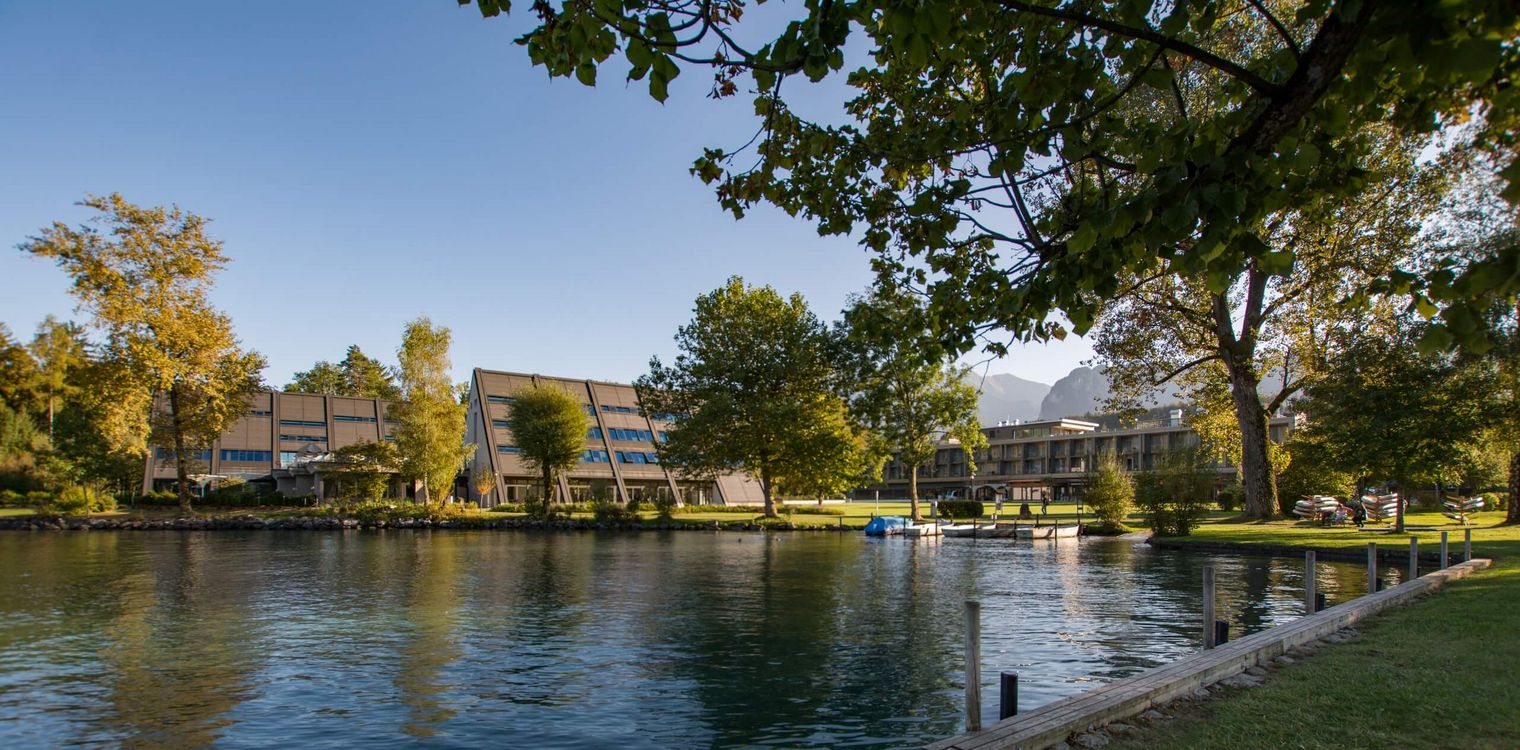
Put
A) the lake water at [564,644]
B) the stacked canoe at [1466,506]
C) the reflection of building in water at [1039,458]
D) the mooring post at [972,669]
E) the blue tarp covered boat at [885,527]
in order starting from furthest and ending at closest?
the reflection of building in water at [1039,458], the stacked canoe at [1466,506], the blue tarp covered boat at [885,527], the lake water at [564,644], the mooring post at [972,669]

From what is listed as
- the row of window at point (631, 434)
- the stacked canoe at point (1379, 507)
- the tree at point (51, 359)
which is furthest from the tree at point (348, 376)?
the stacked canoe at point (1379, 507)

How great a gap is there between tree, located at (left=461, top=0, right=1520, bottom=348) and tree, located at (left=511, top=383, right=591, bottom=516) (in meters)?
49.5

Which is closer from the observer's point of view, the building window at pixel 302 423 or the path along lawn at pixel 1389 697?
the path along lawn at pixel 1389 697

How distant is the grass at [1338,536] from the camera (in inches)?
950

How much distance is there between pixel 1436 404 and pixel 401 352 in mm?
55918

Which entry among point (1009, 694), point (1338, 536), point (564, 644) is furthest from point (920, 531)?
point (1009, 694)

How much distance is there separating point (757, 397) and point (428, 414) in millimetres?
21936

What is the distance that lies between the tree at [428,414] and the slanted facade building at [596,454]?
736 cm

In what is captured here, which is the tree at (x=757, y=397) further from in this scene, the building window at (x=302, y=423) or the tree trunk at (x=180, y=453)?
the building window at (x=302, y=423)

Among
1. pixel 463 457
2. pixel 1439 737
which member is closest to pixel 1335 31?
pixel 1439 737

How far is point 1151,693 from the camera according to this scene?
788cm

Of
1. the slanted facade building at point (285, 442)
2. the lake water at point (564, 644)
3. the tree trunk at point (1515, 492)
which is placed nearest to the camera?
the lake water at point (564, 644)

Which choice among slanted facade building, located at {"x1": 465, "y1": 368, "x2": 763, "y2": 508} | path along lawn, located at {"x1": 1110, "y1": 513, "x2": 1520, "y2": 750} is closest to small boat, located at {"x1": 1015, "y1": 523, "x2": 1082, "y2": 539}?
slanted facade building, located at {"x1": 465, "y1": 368, "x2": 763, "y2": 508}

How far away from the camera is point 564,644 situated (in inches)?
546
